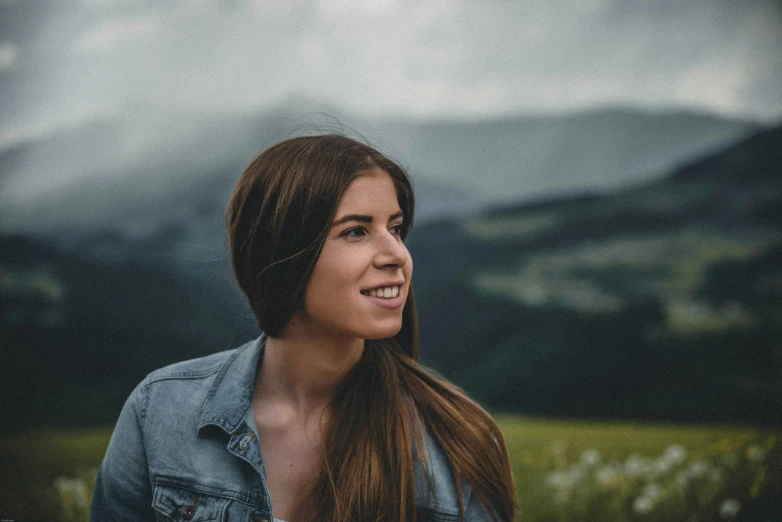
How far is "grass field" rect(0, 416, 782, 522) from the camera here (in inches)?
120

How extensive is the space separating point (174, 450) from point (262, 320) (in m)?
0.42

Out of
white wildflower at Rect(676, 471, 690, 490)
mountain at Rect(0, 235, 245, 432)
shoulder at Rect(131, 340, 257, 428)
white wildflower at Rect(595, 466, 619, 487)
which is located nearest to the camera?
shoulder at Rect(131, 340, 257, 428)

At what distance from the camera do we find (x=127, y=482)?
173cm

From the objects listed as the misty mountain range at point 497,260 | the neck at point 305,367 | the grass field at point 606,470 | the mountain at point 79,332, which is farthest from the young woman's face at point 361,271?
the mountain at point 79,332

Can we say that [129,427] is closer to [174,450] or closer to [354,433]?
[174,450]

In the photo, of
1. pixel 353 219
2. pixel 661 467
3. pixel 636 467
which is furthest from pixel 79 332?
pixel 661 467

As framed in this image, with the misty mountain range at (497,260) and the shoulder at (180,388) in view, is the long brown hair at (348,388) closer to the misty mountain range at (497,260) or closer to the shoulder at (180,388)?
the shoulder at (180,388)

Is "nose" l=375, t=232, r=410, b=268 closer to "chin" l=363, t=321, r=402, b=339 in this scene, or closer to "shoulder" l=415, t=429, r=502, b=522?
"chin" l=363, t=321, r=402, b=339

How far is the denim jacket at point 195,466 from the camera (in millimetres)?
1684

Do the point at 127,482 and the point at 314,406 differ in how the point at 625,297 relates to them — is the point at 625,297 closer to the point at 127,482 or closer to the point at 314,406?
the point at 314,406

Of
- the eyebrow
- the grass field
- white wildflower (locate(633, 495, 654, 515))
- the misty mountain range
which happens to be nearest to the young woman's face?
the eyebrow

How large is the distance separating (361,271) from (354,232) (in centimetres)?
12

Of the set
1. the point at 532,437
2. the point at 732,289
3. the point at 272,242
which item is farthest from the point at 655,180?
the point at 272,242

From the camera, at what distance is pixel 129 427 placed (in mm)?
1765
